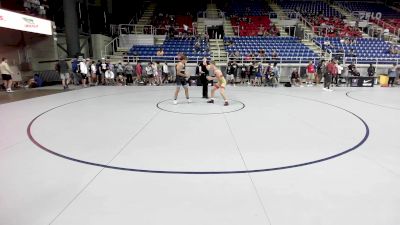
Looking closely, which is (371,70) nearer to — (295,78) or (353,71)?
(353,71)

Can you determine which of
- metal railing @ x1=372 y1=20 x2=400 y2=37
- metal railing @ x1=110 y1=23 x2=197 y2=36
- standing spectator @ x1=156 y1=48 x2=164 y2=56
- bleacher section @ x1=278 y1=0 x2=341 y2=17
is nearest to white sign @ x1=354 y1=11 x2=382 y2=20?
metal railing @ x1=372 y1=20 x2=400 y2=37

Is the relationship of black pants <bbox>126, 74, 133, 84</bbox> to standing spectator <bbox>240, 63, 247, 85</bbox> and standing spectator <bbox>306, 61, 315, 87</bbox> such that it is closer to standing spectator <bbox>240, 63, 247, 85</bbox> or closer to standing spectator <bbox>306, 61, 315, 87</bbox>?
standing spectator <bbox>240, 63, 247, 85</bbox>

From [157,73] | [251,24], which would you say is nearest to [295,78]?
[157,73]

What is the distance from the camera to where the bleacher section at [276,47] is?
1967 centimetres

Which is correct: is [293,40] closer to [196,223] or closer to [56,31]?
[56,31]

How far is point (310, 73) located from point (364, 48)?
8326 millimetres

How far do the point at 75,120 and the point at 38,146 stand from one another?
6.76ft

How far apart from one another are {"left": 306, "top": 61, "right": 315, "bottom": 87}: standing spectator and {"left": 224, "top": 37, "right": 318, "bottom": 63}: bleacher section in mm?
1719

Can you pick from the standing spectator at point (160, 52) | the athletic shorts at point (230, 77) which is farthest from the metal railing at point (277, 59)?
the standing spectator at point (160, 52)

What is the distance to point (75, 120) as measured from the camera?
691cm

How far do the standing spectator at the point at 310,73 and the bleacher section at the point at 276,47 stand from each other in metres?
1.72

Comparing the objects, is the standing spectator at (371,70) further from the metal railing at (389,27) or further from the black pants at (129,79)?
the black pants at (129,79)

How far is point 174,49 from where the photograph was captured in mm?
20781

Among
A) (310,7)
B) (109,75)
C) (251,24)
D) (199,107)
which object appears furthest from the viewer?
(310,7)
